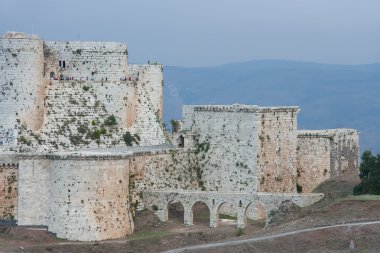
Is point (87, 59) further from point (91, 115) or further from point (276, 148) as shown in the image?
point (276, 148)

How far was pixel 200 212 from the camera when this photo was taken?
76.6 metres

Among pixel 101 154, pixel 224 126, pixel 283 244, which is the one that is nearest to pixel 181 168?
pixel 224 126

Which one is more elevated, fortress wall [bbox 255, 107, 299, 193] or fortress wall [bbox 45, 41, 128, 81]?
fortress wall [bbox 45, 41, 128, 81]

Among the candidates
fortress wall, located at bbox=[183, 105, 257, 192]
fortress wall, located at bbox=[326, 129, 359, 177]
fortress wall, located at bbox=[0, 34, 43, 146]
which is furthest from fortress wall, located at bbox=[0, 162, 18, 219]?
fortress wall, located at bbox=[326, 129, 359, 177]

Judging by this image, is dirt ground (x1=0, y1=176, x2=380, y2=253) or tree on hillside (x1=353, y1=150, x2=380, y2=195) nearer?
dirt ground (x1=0, y1=176, x2=380, y2=253)

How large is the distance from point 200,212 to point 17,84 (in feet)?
46.0

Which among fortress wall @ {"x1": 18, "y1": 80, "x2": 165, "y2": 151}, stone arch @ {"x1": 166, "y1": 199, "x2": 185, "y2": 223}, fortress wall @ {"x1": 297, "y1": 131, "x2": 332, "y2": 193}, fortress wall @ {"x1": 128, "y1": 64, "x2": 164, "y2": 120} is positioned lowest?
stone arch @ {"x1": 166, "y1": 199, "x2": 185, "y2": 223}

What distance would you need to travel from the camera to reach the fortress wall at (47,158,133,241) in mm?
68500

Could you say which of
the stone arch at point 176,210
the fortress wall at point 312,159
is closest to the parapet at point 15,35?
the stone arch at point 176,210

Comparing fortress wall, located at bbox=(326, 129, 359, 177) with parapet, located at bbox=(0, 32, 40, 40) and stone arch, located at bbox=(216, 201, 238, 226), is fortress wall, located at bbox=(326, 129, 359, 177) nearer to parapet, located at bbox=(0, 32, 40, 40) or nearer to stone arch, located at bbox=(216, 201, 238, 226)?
stone arch, located at bbox=(216, 201, 238, 226)

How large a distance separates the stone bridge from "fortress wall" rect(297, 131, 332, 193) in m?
5.93

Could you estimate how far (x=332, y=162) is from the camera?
263ft

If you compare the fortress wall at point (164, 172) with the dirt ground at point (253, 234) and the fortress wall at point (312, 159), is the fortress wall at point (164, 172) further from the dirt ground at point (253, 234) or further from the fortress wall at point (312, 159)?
the fortress wall at point (312, 159)

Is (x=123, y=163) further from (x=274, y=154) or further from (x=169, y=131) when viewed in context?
(x=169, y=131)
